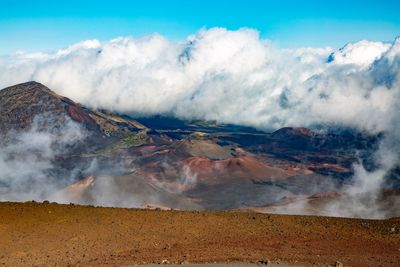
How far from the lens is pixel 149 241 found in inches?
1294

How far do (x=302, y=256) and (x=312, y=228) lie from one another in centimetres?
547

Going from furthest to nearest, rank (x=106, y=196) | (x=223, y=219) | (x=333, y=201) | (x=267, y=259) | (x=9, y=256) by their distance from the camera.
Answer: (x=106, y=196) < (x=333, y=201) < (x=223, y=219) < (x=9, y=256) < (x=267, y=259)

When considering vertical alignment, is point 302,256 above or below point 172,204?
above

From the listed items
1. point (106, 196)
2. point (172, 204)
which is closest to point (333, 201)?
point (172, 204)

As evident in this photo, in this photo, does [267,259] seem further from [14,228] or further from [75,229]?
[14,228]

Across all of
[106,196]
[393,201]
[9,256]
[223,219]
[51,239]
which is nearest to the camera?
[9,256]

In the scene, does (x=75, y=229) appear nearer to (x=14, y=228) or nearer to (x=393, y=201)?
(x=14, y=228)

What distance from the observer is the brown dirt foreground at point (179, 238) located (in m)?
29.9

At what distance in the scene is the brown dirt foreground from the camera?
29.9 m

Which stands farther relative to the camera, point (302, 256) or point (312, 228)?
point (312, 228)

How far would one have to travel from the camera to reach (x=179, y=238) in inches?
1307

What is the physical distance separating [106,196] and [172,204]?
24.1 meters

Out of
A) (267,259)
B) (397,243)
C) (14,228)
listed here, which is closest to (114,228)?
(14,228)

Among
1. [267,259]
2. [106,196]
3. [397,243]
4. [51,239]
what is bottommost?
[106,196]
